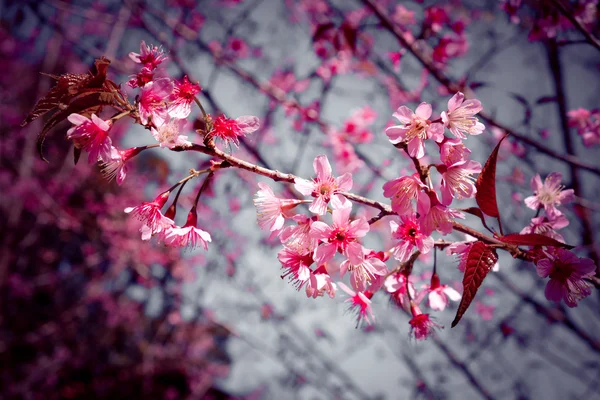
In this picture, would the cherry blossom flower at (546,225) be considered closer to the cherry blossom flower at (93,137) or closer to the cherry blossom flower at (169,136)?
the cherry blossom flower at (169,136)

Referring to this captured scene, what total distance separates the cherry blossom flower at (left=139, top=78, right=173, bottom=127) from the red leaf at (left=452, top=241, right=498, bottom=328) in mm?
852

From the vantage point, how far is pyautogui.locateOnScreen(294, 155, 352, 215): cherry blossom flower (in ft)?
2.78

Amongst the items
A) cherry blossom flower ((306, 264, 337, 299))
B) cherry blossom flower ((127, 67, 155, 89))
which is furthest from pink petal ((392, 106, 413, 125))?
cherry blossom flower ((127, 67, 155, 89))

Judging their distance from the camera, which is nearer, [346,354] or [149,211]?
[149,211]

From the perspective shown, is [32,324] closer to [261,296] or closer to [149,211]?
[261,296]

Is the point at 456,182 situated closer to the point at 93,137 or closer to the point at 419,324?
the point at 419,324

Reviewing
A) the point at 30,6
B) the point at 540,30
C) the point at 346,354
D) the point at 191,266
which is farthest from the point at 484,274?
the point at 191,266

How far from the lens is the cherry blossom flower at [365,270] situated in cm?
89

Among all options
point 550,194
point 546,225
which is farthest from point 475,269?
point 550,194

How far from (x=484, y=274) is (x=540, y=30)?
75.7 inches

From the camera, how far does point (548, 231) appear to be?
1057 millimetres

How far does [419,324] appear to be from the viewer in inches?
41.5

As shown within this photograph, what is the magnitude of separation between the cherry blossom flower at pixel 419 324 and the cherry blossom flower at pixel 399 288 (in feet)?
0.15

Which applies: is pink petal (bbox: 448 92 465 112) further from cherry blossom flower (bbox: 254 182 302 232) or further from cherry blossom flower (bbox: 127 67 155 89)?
cherry blossom flower (bbox: 127 67 155 89)
